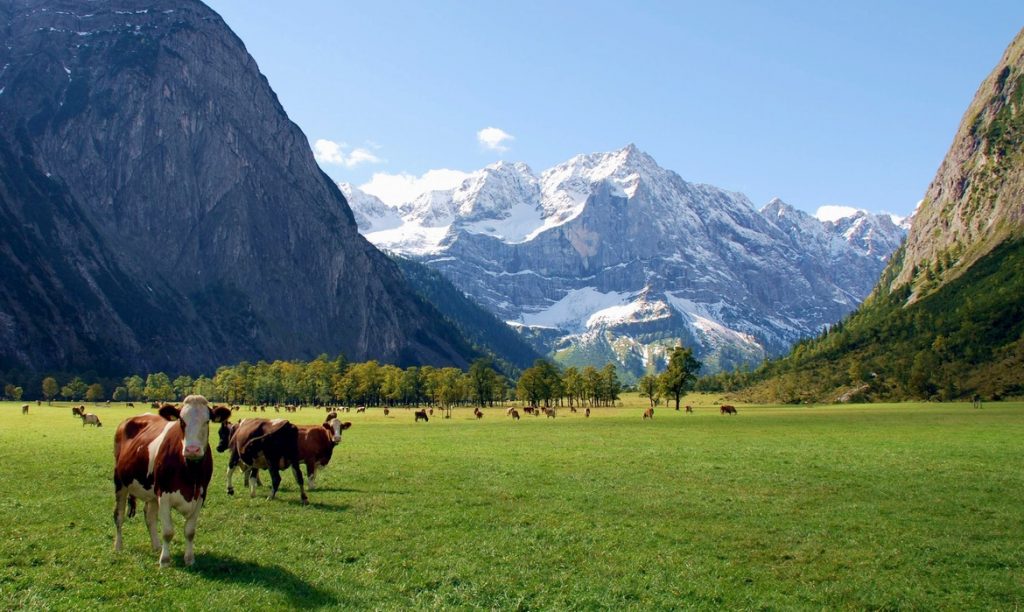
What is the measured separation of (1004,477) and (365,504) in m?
31.8

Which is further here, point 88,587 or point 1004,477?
point 1004,477

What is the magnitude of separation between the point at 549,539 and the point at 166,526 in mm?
10943

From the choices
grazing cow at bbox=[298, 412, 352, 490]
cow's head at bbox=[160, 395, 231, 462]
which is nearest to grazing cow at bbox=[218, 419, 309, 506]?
grazing cow at bbox=[298, 412, 352, 490]

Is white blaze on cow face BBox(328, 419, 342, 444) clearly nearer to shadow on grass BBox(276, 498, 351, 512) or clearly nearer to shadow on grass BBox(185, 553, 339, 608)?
shadow on grass BBox(276, 498, 351, 512)

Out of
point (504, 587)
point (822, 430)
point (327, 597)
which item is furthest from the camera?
point (822, 430)

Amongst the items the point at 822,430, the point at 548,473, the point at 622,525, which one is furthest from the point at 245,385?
the point at 622,525

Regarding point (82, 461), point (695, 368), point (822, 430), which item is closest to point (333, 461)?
point (82, 461)

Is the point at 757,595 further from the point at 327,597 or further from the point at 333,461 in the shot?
the point at 333,461

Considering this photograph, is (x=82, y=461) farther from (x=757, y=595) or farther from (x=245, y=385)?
(x=245, y=385)

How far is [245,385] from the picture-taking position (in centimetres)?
18312

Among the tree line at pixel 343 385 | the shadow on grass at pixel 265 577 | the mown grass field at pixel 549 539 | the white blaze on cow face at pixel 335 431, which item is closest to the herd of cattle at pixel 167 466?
the shadow on grass at pixel 265 577

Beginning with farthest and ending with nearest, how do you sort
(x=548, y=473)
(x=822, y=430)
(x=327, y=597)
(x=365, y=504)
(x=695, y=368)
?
(x=695, y=368) < (x=822, y=430) < (x=548, y=473) < (x=365, y=504) < (x=327, y=597)

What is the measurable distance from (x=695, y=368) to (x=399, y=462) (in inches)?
4576

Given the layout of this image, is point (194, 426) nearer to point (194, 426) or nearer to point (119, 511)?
point (194, 426)
